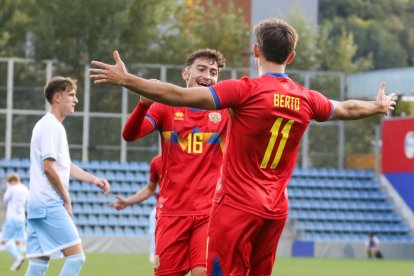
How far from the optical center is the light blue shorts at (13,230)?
2334 centimetres

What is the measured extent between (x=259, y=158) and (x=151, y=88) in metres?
0.91

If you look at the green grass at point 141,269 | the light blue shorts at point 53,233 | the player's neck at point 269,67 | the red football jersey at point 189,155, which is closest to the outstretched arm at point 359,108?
the player's neck at point 269,67

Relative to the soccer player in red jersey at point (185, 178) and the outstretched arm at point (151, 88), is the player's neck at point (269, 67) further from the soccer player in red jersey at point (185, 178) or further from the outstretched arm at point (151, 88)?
the soccer player in red jersey at point (185, 178)

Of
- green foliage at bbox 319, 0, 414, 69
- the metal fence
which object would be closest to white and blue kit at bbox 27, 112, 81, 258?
the metal fence

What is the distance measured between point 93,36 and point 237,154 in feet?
109

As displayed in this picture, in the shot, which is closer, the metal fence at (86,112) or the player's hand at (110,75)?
the player's hand at (110,75)

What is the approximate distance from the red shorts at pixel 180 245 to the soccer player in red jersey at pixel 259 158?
1663 mm

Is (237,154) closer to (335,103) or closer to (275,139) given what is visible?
(275,139)

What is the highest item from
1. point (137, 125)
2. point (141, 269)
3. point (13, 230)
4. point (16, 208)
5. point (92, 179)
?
point (137, 125)

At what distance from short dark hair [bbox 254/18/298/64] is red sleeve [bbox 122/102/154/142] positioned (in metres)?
1.54

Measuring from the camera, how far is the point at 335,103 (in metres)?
7.83

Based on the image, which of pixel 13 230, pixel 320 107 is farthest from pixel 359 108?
pixel 13 230

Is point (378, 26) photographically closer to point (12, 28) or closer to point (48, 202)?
point (12, 28)

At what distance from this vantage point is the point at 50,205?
416 inches
